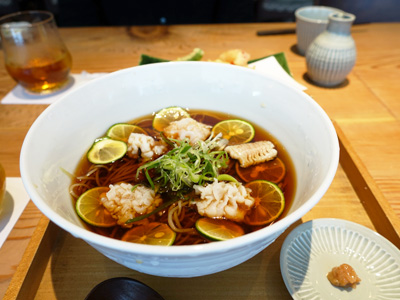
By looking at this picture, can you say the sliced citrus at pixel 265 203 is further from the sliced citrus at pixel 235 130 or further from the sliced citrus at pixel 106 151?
the sliced citrus at pixel 106 151

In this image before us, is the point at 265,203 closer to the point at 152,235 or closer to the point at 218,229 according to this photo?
the point at 218,229

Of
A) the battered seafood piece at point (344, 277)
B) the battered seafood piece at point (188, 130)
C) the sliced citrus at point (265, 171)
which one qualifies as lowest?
the battered seafood piece at point (344, 277)

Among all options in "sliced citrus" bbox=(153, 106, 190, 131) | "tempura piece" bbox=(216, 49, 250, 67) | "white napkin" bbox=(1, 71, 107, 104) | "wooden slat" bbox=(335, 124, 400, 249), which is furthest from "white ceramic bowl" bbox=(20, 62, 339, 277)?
"white napkin" bbox=(1, 71, 107, 104)

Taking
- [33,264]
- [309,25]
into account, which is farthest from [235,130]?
[309,25]

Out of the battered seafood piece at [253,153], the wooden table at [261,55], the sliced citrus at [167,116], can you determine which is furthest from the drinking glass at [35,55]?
the battered seafood piece at [253,153]

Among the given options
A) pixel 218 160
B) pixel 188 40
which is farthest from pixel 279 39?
pixel 218 160

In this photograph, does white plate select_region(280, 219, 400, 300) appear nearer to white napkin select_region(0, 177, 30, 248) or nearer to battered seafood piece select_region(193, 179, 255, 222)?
battered seafood piece select_region(193, 179, 255, 222)
